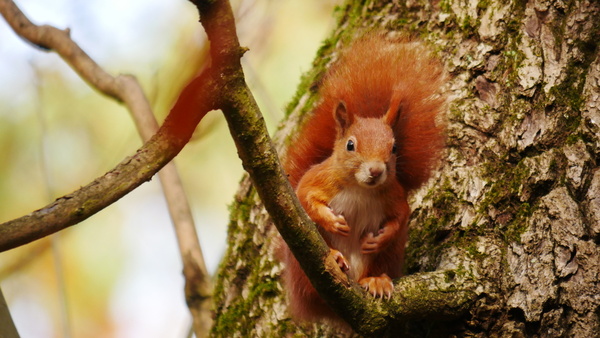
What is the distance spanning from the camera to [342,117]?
2113mm

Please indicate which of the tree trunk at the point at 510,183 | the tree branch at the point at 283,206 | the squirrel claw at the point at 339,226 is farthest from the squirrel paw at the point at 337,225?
the tree trunk at the point at 510,183

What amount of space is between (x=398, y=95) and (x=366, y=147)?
0.19 m

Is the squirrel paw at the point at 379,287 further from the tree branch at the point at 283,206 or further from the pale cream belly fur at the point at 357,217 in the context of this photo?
the pale cream belly fur at the point at 357,217

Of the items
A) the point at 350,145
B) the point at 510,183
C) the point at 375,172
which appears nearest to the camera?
the point at 375,172

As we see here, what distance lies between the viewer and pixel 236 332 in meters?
2.79

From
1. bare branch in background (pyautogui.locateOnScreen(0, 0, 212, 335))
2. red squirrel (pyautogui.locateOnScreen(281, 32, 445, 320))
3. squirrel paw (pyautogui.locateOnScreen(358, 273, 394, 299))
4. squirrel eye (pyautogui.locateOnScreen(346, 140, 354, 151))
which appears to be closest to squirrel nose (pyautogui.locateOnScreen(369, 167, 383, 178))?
red squirrel (pyautogui.locateOnScreen(281, 32, 445, 320))

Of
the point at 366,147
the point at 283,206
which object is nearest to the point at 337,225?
the point at 366,147

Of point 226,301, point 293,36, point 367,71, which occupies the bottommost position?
point 226,301

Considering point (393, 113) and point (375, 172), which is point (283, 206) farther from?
point (393, 113)

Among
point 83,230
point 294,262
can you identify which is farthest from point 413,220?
point 83,230

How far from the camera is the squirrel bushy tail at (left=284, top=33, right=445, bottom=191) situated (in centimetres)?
207

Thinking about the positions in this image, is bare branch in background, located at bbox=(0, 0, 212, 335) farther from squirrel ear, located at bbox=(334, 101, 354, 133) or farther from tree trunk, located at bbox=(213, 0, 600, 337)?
squirrel ear, located at bbox=(334, 101, 354, 133)

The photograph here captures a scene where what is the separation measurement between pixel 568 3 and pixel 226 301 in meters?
1.78

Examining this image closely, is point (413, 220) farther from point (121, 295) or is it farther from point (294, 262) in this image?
point (121, 295)
